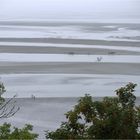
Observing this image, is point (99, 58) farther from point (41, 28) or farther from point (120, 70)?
point (41, 28)

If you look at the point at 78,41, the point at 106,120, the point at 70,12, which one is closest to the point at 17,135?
the point at 106,120

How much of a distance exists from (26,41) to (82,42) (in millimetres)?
4734

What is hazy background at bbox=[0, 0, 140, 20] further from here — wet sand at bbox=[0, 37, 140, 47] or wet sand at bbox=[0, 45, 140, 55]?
wet sand at bbox=[0, 45, 140, 55]

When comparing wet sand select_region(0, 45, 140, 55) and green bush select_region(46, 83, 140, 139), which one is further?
wet sand select_region(0, 45, 140, 55)

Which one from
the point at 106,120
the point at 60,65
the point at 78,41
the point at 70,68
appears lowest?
the point at 106,120

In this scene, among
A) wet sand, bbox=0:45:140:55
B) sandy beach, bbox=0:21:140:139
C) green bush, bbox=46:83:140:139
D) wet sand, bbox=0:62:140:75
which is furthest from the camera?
wet sand, bbox=0:45:140:55

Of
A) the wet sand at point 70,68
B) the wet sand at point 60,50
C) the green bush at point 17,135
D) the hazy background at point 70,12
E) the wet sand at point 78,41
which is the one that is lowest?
the green bush at point 17,135

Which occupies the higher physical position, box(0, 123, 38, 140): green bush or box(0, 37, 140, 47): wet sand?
box(0, 37, 140, 47): wet sand

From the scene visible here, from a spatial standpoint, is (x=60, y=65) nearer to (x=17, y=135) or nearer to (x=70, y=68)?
(x=70, y=68)

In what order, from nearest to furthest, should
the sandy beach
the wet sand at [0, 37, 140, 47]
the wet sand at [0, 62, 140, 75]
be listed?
1. the sandy beach
2. the wet sand at [0, 62, 140, 75]
3. the wet sand at [0, 37, 140, 47]

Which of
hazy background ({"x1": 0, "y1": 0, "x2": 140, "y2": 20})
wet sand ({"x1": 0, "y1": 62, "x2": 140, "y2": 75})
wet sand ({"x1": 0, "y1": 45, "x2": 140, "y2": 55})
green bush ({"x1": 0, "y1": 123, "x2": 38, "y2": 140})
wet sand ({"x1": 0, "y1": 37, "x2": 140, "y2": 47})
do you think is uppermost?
hazy background ({"x1": 0, "y1": 0, "x2": 140, "y2": 20})

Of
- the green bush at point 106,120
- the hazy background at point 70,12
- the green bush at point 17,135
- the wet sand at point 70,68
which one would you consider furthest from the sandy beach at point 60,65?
the hazy background at point 70,12

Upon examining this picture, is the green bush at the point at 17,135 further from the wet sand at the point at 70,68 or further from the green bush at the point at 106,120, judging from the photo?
the wet sand at the point at 70,68

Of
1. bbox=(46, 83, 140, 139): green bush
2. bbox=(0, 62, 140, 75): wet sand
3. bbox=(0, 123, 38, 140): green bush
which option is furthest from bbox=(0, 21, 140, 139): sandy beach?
bbox=(46, 83, 140, 139): green bush
